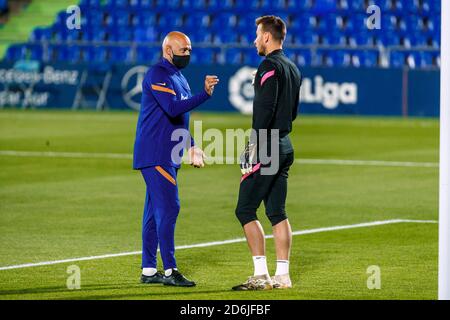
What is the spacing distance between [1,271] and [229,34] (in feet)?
88.2

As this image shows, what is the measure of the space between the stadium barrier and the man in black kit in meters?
22.7

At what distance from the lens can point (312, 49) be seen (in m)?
33.8

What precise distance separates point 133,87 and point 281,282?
2525 centimetres

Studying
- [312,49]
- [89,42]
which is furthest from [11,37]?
[312,49]

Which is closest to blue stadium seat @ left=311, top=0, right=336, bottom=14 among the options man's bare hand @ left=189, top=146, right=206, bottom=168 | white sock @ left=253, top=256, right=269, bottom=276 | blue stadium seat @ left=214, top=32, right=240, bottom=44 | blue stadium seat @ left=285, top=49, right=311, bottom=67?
blue stadium seat @ left=285, top=49, right=311, bottom=67

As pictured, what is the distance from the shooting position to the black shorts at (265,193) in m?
9.88

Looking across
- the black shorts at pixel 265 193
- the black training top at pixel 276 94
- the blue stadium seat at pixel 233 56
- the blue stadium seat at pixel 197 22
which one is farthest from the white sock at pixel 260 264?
the blue stadium seat at pixel 197 22

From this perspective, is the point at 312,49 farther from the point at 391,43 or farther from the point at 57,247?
the point at 57,247

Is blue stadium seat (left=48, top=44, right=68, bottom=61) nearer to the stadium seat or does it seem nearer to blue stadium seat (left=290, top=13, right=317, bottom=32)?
the stadium seat

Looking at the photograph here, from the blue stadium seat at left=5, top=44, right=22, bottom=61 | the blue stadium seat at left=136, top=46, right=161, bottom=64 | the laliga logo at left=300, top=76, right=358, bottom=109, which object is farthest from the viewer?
the blue stadium seat at left=5, top=44, right=22, bottom=61

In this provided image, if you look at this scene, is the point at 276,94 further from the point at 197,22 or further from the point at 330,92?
the point at 197,22

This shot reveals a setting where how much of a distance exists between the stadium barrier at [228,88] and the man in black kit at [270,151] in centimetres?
2269

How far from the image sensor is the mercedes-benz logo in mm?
34719

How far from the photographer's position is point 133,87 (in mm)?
34875
